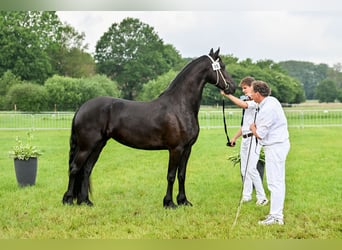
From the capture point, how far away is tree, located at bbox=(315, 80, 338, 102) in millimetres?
17484

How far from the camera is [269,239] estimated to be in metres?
3.88

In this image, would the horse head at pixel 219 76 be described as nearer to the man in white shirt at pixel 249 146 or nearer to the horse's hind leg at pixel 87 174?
the man in white shirt at pixel 249 146

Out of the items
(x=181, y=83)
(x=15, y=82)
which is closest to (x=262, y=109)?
(x=181, y=83)

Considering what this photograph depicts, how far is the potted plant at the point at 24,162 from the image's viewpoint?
6.40 meters

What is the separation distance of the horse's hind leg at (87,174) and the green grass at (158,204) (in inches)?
8.0

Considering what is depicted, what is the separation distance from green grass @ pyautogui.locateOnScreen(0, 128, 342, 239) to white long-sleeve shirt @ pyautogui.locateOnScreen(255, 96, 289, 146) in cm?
98

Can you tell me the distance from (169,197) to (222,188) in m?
1.62

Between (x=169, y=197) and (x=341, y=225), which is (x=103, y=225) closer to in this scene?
(x=169, y=197)

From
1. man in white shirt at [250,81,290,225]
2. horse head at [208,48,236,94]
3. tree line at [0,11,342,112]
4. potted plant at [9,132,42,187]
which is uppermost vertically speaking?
tree line at [0,11,342,112]

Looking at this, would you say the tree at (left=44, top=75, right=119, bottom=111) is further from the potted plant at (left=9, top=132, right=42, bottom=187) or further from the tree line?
the potted plant at (left=9, top=132, right=42, bottom=187)

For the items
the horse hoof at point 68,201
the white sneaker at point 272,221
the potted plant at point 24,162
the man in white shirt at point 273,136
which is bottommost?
the white sneaker at point 272,221

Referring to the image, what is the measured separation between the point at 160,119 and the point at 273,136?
1.44m

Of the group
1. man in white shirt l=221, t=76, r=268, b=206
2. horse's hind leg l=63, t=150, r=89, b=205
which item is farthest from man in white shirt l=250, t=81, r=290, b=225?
horse's hind leg l=63, t=150, r=89, b=205

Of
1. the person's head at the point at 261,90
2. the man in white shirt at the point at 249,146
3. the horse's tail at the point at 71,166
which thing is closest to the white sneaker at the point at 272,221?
the man in white shirt at the point at 249,146
